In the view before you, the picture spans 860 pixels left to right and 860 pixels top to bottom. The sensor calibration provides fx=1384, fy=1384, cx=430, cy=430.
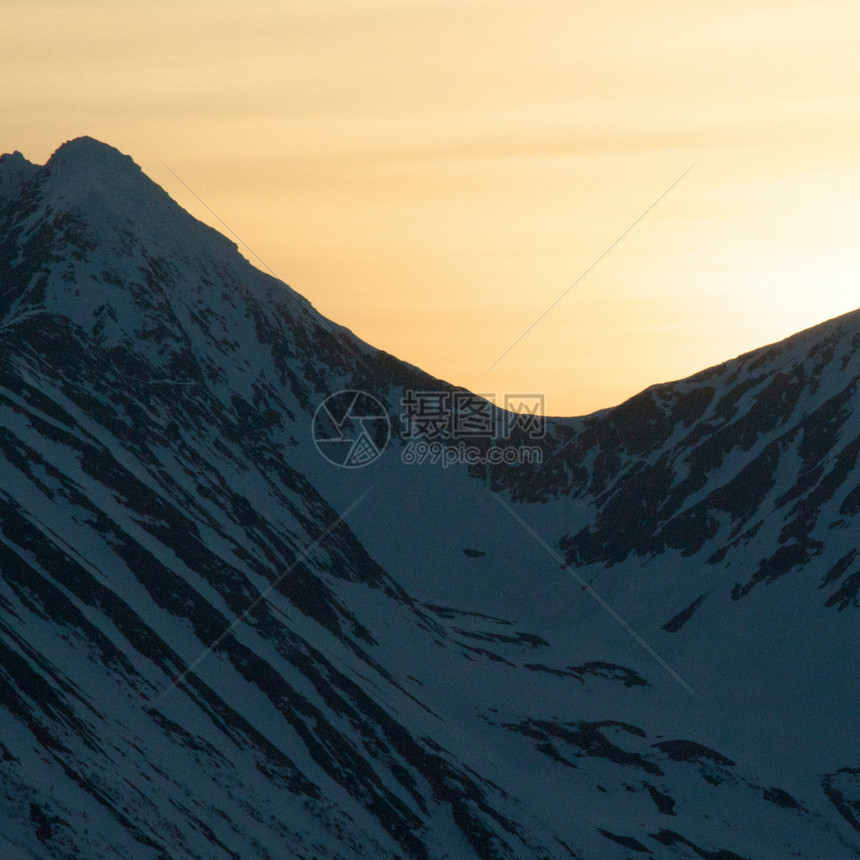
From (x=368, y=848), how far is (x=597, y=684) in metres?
58.6

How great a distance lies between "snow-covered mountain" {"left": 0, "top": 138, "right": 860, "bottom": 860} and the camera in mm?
78625

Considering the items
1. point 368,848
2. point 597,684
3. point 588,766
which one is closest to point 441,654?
point 597,684

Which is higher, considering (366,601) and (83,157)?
(83,157)

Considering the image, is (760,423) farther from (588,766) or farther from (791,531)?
(588,766)

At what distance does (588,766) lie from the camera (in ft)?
364

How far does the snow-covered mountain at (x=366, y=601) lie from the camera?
258 ft

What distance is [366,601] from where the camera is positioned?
14088cm

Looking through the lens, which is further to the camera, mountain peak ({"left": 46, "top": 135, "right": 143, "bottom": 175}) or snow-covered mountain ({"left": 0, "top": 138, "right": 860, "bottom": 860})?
mountain peak ({"left": 46, "top": 135, "right": 143, "bottom": 175})

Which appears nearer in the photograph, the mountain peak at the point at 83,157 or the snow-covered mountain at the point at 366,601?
the snow-covered mountain at the point at 366,601

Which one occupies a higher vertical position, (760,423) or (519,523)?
(760,423)

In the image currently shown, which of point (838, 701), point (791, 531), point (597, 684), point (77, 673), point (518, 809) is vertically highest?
point (791, 531)

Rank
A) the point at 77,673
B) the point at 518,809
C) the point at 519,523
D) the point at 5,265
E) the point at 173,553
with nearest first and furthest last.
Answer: the point at 77,673, the point at 518,809, the point at 173,553, the point at 5,265, the point at 519,523

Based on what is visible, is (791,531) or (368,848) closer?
(368,848)

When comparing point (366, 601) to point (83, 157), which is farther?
point (83, 157)
